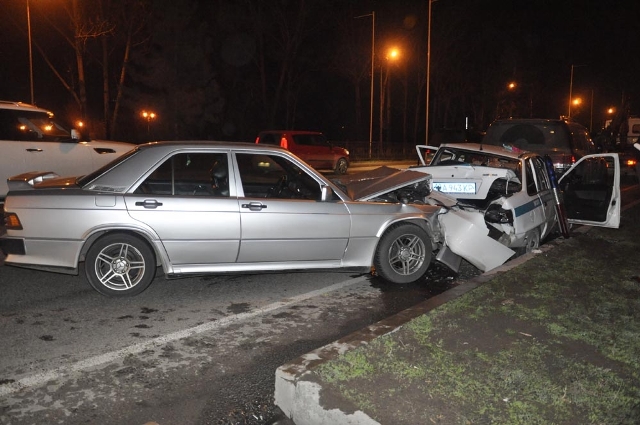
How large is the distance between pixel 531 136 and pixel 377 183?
25.5 feet

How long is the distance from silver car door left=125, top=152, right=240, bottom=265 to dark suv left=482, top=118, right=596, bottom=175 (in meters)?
8.34

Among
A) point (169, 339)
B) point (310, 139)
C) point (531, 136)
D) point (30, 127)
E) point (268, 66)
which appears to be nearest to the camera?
point (169, 339)

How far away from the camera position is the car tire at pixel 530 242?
820cm

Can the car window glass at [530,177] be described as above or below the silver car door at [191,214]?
above

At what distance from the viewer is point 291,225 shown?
246 inches

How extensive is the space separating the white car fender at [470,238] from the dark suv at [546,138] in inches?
238

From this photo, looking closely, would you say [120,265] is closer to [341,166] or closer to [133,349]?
[133,349]

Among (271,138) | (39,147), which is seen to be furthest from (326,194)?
(271,138)

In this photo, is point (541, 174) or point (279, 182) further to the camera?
point (541, 174)

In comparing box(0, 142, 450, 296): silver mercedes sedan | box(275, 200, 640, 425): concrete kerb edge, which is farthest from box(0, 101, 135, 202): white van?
box(275, 200, 640, 425): concrete kerb edge

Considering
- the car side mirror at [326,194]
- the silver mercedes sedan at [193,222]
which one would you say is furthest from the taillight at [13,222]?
the car side mirror at [326,194]

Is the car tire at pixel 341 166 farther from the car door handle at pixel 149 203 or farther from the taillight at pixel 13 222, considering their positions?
the taillight at pixel 13 222

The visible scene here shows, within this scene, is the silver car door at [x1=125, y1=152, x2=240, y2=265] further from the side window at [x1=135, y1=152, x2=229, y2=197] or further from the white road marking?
the white road marking

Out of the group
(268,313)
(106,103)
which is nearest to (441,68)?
(106,103)
